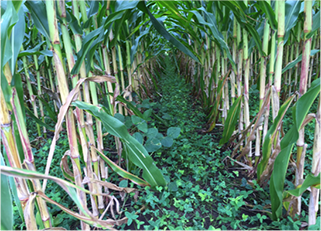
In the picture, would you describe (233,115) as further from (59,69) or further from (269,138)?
(59,69)

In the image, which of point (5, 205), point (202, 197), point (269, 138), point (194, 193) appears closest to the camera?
point (5, 205)

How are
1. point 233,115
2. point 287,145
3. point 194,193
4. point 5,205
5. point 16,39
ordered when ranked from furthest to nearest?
point 233,115 → point 194,193 → point 287,145 → point 16,39 → point 5,205

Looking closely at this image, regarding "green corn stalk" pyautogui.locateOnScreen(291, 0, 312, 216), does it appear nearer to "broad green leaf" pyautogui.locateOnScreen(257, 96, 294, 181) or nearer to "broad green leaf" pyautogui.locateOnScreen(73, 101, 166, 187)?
"broad green leaf" pyautogui.locateOnScreen(257, 96, 294, 181)

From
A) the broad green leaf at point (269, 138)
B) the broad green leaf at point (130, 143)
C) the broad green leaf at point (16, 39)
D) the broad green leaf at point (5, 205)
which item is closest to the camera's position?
the broad green leaf at point (5, 205)

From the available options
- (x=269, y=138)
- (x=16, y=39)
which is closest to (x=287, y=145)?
(x=269, y=138)

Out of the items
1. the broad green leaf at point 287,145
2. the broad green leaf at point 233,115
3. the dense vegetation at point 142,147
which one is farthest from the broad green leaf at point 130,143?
the broad green leaf at point 233,115

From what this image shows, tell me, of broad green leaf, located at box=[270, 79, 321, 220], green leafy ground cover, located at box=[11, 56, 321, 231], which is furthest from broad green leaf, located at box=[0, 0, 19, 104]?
broad green leaf, located at box=[270, 79, 321, 220]

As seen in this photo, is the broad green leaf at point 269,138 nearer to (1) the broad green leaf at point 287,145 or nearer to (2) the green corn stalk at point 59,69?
(1) the broad green leaf at point 287,145

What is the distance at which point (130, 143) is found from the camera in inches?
30.9

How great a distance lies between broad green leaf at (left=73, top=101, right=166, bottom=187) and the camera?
0.67m

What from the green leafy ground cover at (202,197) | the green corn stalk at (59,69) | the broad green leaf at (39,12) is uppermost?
the broad green leaf at (39,12)

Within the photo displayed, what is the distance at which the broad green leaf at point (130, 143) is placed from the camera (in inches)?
26.5

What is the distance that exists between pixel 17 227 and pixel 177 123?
1.43m

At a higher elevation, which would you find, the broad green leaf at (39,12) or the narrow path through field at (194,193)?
the broad green leaf at (39,12)
